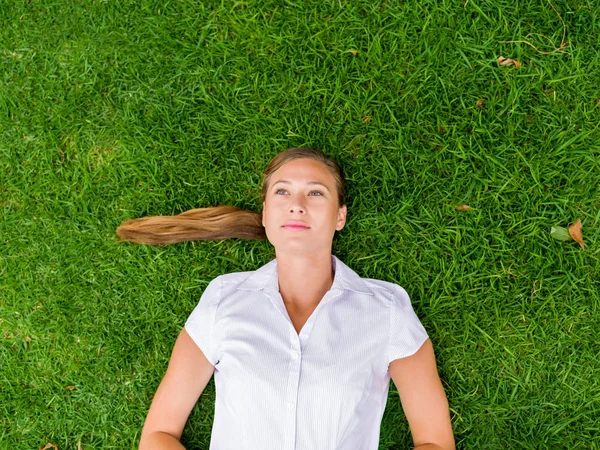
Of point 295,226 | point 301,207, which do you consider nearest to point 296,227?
point 295,226

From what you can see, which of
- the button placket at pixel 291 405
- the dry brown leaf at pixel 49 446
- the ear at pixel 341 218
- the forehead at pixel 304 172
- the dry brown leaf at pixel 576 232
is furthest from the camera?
the dry brown leaf at pixel 49 446

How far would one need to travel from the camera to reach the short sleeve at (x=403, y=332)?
10.1 feet

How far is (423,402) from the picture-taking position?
3.06 meters

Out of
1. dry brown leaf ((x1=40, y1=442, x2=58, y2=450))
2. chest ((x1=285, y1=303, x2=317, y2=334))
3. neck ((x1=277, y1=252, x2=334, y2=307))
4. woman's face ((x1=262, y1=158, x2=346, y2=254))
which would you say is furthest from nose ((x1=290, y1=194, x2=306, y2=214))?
dry brown leaf ((x1=40, y1=442, x2=58, y2=450))

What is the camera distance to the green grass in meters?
3.55

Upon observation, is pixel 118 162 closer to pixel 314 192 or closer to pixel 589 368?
pixel 314 192

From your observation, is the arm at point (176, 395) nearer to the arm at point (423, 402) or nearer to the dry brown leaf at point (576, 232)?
the arm at point (423, 402)

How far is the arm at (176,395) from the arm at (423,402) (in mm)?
1333

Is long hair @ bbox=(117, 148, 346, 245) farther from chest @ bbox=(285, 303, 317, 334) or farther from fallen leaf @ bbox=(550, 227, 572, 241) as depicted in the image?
fallen leaf @ bbox=(550, 227, 572, 241)

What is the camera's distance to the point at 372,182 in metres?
3.69

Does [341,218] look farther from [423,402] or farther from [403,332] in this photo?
[423,402]

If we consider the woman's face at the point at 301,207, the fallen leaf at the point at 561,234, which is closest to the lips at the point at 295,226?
the woman's face at the point at 301,207

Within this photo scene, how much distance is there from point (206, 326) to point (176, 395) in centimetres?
50

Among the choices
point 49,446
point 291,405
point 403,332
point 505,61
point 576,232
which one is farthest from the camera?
point 49,446
